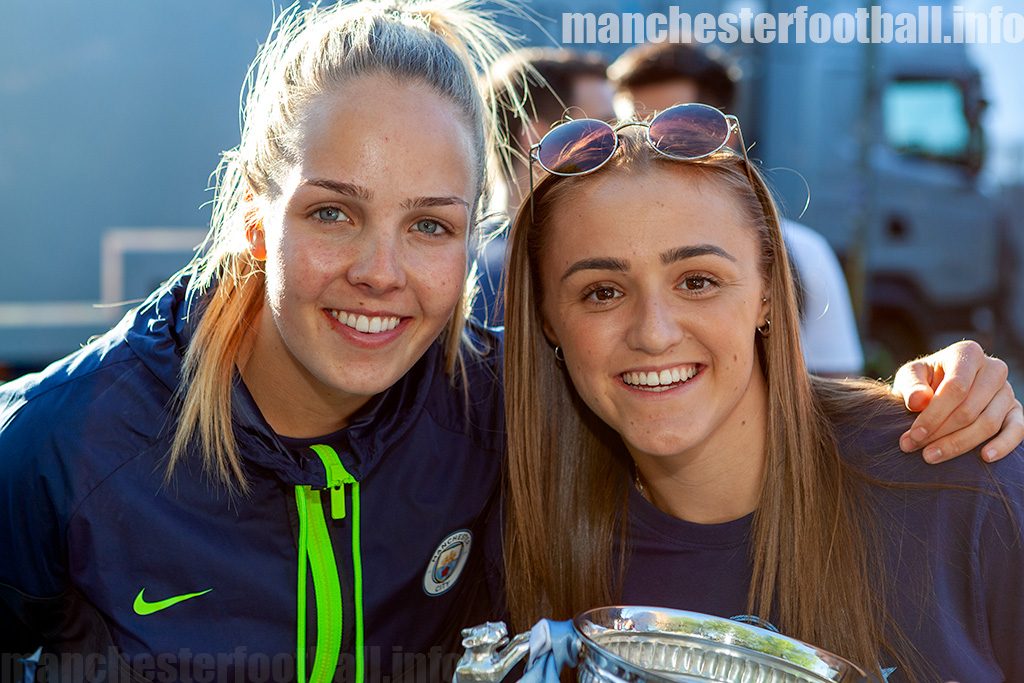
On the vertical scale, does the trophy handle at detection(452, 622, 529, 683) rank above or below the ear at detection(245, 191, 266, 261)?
below

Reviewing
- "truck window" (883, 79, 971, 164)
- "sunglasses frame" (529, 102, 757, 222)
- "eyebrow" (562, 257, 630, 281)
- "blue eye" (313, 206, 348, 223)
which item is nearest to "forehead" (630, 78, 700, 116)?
"sunglasses frame" (529, 102, 757, 222)

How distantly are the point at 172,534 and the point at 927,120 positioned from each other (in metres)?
6.72

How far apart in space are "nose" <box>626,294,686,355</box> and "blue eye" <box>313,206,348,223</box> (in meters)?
0.58

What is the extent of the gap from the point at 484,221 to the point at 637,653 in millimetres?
1200

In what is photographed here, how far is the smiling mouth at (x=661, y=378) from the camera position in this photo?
6.31 feet

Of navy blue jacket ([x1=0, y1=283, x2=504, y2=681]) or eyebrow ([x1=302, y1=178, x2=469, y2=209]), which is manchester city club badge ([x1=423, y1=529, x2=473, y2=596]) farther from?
eyebrow ([x1=302, y1=178, x2=469, y2=209])

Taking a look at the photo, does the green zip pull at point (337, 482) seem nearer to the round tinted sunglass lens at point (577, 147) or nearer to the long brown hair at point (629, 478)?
the long brown hair at point (629, 478)

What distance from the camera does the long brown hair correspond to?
73.3 inches

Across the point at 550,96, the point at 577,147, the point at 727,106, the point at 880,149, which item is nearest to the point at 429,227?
the point at 577,147

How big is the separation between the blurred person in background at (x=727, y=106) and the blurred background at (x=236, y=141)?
2.29 m

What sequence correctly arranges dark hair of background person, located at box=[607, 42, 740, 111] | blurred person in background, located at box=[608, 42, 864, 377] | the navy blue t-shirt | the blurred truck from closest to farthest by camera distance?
1. the navy blue t-shirt
2. blurred person in background, located at box=[608, 42, 864, 377]
3. dark hair of background person, located at box=[607, 42, 740, 111]
4. the blurred truck

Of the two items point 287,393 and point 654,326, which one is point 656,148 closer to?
point 654,326

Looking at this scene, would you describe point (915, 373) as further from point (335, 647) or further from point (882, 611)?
point (335, 647)

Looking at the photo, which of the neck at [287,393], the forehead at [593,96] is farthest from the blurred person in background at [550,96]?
the neck at [287,393]
